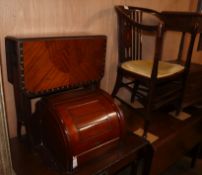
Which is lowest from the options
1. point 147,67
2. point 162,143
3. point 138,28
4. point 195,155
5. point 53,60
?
point 195,155

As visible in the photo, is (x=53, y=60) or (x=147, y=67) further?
(x=147, y=67)

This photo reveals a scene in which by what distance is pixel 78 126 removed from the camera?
1003mm

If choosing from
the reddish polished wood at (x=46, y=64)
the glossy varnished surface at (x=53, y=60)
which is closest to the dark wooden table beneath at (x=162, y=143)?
the reddish polished wood at (x=46, y=64)

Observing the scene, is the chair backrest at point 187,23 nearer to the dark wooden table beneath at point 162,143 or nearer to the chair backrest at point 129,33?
the chair backrest at point 129,33

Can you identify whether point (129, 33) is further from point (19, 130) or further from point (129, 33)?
point (19, 130)

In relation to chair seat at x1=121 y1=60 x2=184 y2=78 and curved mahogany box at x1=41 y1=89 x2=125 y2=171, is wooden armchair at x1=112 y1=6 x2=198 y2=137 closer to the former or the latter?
chair seat at x1=121 y1=60 x2=184 y2=78

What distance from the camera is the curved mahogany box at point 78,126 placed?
3.22 feet

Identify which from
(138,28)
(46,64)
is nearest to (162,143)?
(138,28)

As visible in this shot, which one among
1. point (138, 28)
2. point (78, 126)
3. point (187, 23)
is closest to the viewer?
point (78, 126)

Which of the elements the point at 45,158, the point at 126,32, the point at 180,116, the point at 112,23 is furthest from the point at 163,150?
the point at 112,23

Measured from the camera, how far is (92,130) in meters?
1.04

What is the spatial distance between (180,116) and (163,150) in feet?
1.55

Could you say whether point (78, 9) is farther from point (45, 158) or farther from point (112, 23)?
point (45, 158)

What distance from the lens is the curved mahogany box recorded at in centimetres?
98
